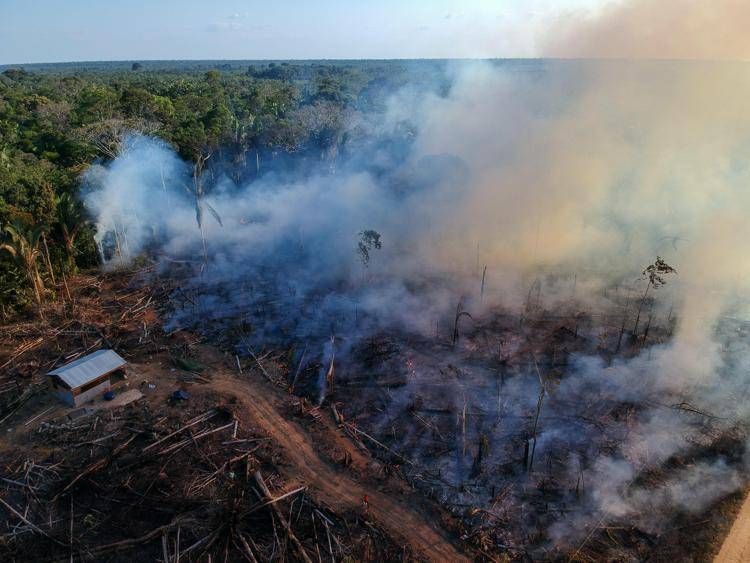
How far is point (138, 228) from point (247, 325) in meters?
11.8

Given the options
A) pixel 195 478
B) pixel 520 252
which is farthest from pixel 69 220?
pixel 520 252

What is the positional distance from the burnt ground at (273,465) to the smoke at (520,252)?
0.86 ft

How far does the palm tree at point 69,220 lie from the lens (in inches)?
861

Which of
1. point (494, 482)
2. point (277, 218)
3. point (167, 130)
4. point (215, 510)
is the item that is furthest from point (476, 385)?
point (167, 130)

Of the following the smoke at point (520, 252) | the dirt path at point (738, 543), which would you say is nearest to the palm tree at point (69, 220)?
the smoke at point (520, 252)

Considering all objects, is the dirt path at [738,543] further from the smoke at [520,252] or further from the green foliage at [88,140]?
the green foliage at [88,140]

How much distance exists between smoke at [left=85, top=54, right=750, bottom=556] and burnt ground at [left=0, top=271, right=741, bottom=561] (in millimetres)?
263

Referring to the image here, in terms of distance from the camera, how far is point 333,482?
12.3 m

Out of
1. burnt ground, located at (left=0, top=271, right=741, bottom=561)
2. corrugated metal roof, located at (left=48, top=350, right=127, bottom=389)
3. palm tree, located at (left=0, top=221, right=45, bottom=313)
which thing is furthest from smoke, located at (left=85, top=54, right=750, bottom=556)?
palm tree, located at (left=0, top=221, right=45, bottom=313)

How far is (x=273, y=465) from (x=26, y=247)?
13.0 m

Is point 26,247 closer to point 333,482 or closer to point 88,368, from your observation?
point 88,368

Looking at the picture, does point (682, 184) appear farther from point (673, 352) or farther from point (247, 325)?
point (247, 325)

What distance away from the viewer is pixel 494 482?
12227 millimetres

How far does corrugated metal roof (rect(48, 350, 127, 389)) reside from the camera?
47.8ft
